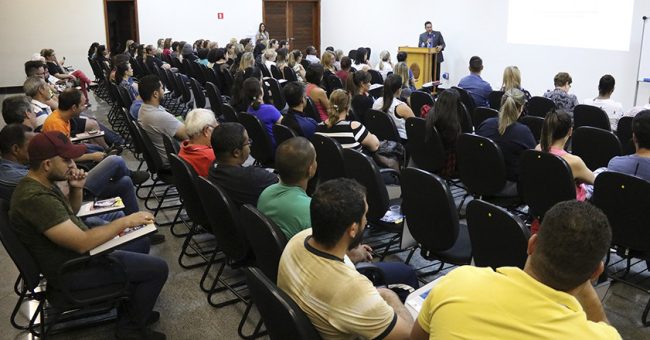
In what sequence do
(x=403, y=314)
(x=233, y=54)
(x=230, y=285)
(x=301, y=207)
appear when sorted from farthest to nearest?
(x=233, y=54)
(x=230, y=285)
(x=301, y=207)
(x=403, y=314)

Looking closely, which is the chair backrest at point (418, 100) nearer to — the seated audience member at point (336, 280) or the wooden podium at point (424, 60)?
the seated audience member at point (336, 280)

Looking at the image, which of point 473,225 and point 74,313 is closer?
point 473,225

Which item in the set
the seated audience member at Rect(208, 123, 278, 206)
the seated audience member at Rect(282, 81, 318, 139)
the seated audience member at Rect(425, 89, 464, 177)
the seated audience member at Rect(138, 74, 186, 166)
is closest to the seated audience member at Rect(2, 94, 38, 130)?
the seated audience member at Rect(138, 74, 186, 166)

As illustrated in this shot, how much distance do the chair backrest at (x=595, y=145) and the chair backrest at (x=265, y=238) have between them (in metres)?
A: 3.45

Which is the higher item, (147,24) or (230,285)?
(147,24)

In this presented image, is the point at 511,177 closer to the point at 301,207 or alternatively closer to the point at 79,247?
the point at 301,207

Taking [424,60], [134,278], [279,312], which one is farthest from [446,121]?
[424,60]

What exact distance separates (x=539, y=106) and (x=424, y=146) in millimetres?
2504

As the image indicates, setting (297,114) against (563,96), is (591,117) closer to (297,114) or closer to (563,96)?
(563,96)

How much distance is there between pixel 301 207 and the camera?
9.21 ft

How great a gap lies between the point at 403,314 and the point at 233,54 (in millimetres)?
10565

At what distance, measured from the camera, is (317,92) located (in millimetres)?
7141

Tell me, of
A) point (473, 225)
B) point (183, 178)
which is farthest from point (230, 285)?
point (473, 225)

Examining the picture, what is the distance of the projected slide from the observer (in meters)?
9.52
